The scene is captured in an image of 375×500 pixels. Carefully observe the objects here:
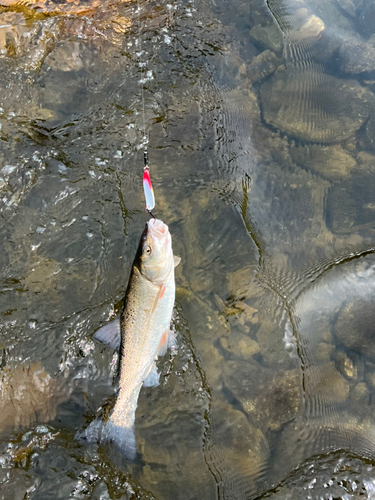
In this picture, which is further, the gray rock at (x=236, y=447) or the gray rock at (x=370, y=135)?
the gray rock at (x=370, y=135)

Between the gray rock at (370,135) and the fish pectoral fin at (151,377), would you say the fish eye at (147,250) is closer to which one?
the fish pectoral fin at (151,377)

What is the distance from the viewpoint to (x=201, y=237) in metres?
4.19

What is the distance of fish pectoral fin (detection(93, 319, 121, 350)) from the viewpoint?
3109 millimetres

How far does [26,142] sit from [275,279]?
3.09 meters

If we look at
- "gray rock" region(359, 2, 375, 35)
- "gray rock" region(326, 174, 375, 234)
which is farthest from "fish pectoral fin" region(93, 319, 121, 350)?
"gray rock" region(359, 2, 375, 35)

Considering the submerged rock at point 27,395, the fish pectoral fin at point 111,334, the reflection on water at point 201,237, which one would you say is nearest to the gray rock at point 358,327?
the reflection on water at point 201,237

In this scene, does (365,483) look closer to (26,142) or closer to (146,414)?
(146,414)

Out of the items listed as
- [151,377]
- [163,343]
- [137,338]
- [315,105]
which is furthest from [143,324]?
[315,105]

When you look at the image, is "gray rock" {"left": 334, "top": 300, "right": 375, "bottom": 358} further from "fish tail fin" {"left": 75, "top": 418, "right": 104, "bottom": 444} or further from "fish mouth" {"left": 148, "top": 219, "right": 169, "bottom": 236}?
"fish tail fin" {"left": 75, "top": 418, "right": 104, "bottom": 444}

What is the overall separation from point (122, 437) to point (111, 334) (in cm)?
87

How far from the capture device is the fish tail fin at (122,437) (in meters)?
3.27

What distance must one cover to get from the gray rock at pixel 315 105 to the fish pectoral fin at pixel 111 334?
2.99 metres

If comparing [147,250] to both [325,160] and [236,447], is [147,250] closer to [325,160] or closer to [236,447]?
[236,447]

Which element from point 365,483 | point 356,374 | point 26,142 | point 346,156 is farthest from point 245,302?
point 26,142
